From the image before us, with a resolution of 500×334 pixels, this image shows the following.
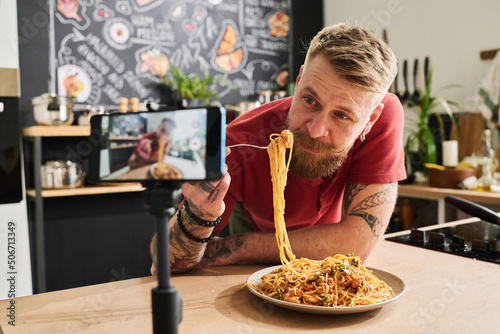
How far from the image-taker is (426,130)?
11.1 ft

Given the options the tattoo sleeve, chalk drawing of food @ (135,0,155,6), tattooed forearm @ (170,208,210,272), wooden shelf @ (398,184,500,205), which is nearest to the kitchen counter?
tattooed forearm @ (170,208,210,272)

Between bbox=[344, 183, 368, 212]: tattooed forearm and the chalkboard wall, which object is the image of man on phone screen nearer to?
bbox=[344, 183, 368, 212]: tattooed forearm

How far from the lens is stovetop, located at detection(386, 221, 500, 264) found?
1.48m

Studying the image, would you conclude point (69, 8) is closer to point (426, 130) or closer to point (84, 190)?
point (84, 190)

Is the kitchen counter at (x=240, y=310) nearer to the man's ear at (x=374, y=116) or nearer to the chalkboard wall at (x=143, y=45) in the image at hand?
the man's ear at (x=374, y=116)

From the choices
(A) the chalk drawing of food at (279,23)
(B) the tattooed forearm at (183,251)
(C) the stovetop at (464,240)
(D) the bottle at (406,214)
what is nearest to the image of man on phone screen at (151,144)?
(B) the tattooed forearm at (183,251)

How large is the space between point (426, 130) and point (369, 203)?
2.17m

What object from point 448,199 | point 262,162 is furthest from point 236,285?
point 448,199

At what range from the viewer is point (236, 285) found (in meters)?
1.18

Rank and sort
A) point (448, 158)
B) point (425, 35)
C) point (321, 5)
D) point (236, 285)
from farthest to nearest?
1. point (321, 5)
2. point (425, 35)
3. point (448, 158)
4. point (236, 285)

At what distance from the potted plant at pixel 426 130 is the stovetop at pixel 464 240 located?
4.98ft

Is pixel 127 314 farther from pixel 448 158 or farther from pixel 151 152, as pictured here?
pixel 448 158

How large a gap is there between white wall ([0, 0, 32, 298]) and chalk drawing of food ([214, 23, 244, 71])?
5.88 ft

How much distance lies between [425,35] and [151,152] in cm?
363
